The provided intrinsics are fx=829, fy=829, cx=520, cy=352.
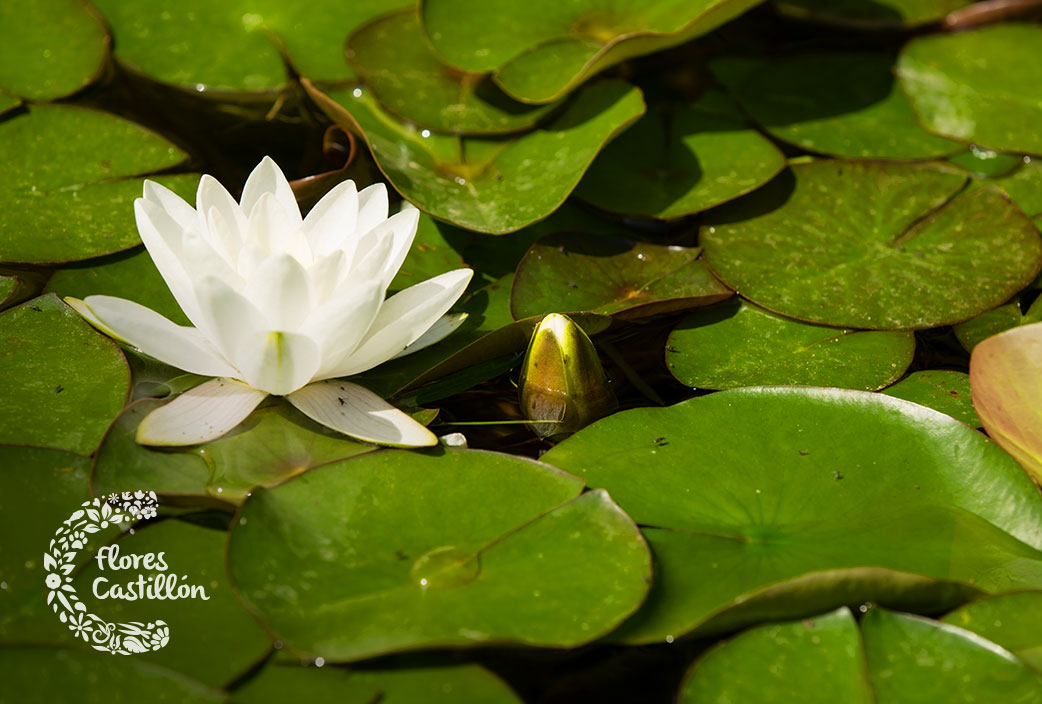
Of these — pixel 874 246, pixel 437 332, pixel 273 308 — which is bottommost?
pixel 874 246

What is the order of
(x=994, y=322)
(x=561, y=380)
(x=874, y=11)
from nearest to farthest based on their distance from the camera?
(x=561, y=380) → (x=994, y=322) → (x=874, y=11)

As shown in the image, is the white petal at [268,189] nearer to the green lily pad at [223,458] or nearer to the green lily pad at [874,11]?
the green lily pad at [223,458]

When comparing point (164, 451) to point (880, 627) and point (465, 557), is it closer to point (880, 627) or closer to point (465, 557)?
point (465, 557)

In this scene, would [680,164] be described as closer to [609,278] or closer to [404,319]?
[609,278]

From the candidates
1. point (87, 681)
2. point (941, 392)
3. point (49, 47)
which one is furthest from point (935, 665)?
point (49, 47)

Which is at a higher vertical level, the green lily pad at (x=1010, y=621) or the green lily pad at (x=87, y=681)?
the green lily pad at (x=87, y=681)

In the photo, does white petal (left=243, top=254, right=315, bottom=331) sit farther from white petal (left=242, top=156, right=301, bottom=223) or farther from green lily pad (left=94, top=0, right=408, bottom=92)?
green lily pad (left=94, top=0, right=408, bottom=92)

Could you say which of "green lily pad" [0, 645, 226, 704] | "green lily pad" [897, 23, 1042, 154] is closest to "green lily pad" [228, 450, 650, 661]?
"green lily pad" [0, 645, 226, 704]

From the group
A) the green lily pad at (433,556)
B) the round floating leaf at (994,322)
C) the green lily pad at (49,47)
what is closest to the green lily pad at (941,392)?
the round floating leaf at (994,322)
